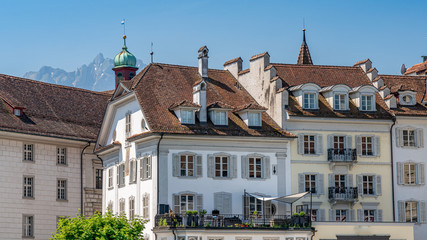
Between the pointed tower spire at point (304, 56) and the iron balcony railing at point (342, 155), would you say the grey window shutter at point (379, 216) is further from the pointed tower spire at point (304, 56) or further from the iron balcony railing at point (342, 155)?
the pointed tower spire at point (304, 56)

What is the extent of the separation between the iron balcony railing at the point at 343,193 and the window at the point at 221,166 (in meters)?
8.44

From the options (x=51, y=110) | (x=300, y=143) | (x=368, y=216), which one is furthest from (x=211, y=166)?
(x=51, y=110)

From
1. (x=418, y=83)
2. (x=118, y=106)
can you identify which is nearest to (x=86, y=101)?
(x=118, y=106)

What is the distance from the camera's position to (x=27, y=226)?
78500 mm

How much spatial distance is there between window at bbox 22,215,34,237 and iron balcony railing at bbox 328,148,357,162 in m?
24.7

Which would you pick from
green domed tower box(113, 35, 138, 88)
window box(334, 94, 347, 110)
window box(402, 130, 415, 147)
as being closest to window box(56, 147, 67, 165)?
window box(334, 94, 347, 110)

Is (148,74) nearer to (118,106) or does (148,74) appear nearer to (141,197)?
(118,106)

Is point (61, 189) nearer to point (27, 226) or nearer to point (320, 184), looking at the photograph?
point (27, 226)

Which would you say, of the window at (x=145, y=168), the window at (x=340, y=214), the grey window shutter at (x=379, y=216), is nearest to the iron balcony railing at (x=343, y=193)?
the window at (x=340, y=214)

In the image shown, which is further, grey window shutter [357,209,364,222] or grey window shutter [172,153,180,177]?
grey window shutter [357,209,364,222]

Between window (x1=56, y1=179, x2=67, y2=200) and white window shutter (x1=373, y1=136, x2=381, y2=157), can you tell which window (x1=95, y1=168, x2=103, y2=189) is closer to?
window (x1=56, y1=179, x2=67, y2=200)

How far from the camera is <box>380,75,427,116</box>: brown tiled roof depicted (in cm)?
7694

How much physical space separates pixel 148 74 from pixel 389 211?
21.7m

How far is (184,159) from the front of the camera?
71.2 meters
